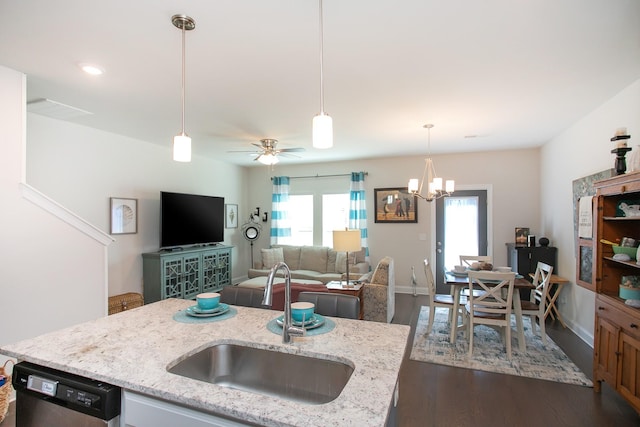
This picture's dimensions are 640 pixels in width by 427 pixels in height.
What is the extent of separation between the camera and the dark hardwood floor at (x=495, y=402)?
238 centimetres

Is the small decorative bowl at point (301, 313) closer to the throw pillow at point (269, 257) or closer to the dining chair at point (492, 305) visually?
the dining chair at point (492, 305)

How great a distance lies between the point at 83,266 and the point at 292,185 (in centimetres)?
455

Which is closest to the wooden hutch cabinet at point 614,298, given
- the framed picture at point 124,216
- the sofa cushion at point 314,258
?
the sofa cushion at point 314,258

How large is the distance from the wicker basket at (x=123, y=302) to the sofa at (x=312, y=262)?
82.0 inches

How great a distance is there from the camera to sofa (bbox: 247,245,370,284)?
5.89 metres

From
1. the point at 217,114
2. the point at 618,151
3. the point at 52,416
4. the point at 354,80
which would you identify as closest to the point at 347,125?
the point at 354,80

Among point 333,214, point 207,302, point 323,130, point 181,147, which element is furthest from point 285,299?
point 333,214

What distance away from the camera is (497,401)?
262cm

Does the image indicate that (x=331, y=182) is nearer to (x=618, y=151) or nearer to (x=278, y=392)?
(x=618, y=151)

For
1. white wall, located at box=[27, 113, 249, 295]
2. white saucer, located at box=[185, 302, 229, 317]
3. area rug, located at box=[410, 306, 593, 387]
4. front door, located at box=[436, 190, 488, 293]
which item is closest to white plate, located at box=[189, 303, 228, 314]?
white saucer, located at box=[185, 302, 229, 317]

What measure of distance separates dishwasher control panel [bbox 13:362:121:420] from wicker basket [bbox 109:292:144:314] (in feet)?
9.93

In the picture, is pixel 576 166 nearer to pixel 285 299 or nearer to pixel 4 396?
pixel 285 299

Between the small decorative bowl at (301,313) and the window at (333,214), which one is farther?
the window at (333,214)

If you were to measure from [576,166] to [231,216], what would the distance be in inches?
236
